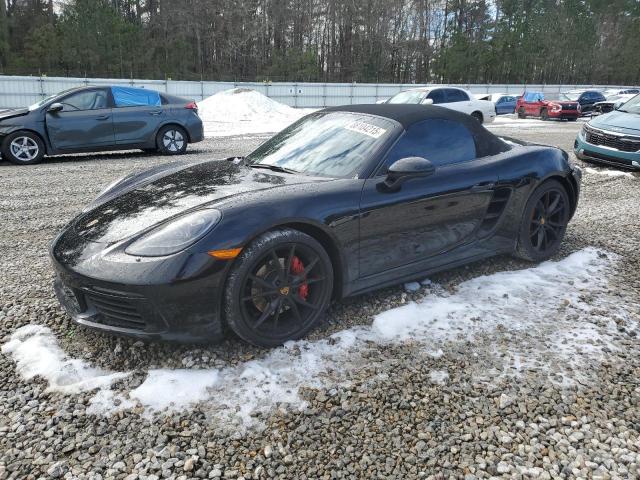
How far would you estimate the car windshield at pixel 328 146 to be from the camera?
3367mm

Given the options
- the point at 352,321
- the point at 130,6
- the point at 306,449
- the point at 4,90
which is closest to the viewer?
the point at 306,449

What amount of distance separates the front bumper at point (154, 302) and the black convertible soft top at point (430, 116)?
182 centimetres

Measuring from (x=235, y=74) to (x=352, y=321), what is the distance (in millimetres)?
47903

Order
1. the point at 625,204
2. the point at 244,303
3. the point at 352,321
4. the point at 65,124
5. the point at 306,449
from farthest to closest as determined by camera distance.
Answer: the point at 65,124
the point at 625,204
the point at 352,321
the point at 244,303
the point at 306,449

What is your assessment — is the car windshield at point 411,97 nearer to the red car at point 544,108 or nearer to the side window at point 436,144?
the red car at point 544,108

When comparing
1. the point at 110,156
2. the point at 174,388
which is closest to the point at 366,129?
the point at 174,388

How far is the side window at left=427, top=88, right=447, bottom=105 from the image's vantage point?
15869mm

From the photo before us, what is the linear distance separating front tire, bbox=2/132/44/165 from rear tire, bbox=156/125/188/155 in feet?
7.00

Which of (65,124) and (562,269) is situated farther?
(65,124)

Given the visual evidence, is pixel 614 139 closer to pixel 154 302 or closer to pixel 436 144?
pixel 436 144

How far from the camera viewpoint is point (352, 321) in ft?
10.6

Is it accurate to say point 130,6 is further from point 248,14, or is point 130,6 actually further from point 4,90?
point 4,90

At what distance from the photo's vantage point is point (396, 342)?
2988 mm

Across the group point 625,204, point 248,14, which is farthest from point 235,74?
point 625,204
